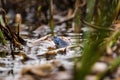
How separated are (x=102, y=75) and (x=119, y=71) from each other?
0.14 meters

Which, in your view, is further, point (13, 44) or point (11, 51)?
point (13, 44)

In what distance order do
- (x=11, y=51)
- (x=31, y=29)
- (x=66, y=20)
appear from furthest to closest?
(x=66, y=20) → (x=31, y=29) → (x=11, y=51)

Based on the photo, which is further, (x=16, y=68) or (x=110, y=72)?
(x=16, y=68)

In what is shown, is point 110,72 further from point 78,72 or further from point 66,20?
point 66,20

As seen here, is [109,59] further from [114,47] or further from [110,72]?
[114,47]

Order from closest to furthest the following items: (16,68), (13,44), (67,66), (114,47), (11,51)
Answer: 1. (67,66)
2. (114,47)
3. (16,68)
4. (11,51)
5. (13,44)

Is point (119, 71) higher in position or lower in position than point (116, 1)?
lower

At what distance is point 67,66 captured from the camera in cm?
111

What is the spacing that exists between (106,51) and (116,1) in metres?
0.85

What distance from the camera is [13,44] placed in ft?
6.20

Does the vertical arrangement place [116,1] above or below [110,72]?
above

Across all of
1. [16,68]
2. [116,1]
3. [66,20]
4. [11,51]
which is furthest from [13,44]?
[66,20]

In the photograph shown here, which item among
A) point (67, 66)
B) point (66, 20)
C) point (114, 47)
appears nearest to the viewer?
point (67, 66)

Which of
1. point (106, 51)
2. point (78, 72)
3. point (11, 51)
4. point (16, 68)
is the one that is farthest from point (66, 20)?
point (78, 72)
